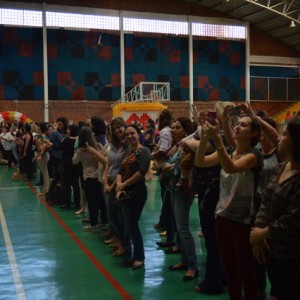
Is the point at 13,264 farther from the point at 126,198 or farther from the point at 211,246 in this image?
the point at 211,246

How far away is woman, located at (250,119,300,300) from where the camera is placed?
7.04ft

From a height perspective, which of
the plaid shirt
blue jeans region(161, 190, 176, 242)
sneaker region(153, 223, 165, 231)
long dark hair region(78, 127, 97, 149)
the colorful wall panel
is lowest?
sneaker region(153, 223, 165, 231)

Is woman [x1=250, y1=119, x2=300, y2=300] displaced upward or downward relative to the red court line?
upward

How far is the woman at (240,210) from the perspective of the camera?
286 cm

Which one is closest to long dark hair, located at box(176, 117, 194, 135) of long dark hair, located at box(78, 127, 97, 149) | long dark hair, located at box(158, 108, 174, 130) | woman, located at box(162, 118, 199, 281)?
woman, located at box(162, 118, 199, 281)

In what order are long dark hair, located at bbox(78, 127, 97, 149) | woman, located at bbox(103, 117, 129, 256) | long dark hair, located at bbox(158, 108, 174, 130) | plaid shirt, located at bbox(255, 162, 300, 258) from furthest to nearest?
long dark hair, located at bbox(158, 108, 174, 130) → long dark hair, located at bbox(78, 127, 97, 149) → woman, located at bbox(103, 117, 129, 256) → plaid shirt, located at bbox(255, 162, 300, 258)

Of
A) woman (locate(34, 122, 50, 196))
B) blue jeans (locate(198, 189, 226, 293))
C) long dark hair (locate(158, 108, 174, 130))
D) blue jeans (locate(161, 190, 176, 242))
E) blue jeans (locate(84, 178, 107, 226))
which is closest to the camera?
blue jeans (locate(198, 189, 226, 293))

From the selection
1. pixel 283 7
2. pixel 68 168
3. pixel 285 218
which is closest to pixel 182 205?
pixel 285 218

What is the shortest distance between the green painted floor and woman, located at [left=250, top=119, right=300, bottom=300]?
4.95 feet

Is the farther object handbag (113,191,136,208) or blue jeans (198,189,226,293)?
handbag (113,191,136,208)

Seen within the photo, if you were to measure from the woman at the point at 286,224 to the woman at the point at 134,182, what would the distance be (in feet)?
6.63

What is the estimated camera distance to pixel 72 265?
4.51m

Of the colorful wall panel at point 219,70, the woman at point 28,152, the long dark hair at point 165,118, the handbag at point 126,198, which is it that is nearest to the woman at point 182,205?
the handbag at point 126,198

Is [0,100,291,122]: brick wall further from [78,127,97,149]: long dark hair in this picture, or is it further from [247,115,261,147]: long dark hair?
[247,115,261,147]: long dark hair
